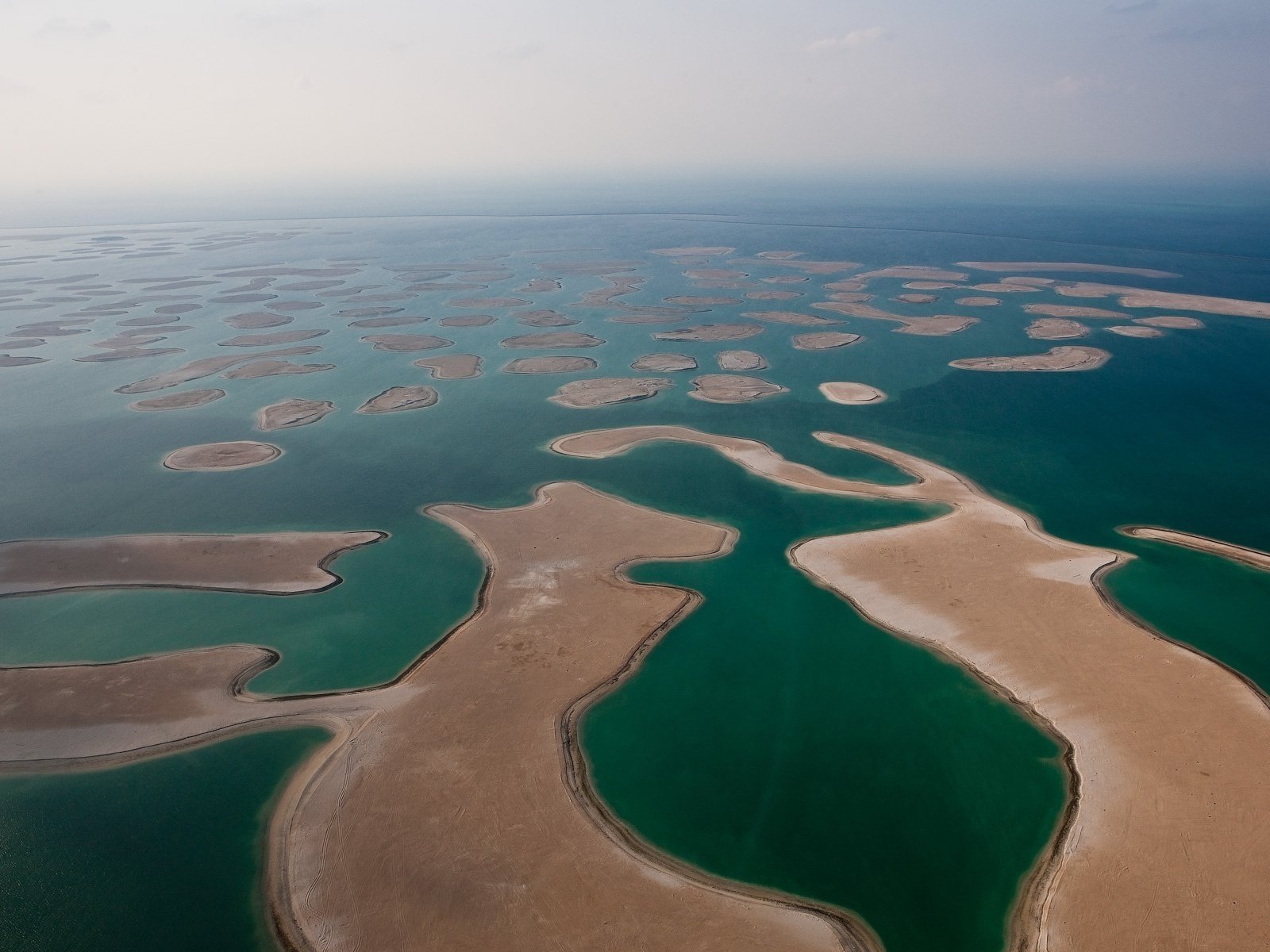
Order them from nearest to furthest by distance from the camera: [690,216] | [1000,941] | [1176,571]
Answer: [1000,941], [1176,571], [690,216]

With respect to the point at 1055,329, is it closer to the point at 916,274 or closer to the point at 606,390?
the point at 916,274

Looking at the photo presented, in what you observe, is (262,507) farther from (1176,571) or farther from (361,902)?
Answer: (1176,571)

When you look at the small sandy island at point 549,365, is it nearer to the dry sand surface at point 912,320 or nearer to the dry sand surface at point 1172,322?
the dry sand surface at point 912,320

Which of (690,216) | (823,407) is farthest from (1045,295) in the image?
(690,216)

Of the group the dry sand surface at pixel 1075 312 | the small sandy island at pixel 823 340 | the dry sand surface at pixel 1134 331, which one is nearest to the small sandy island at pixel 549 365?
the small sandy island at pixel 823 340

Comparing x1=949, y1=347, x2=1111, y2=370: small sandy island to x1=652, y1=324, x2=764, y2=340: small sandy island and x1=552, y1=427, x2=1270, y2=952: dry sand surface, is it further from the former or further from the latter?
x1=552, y1=427, x2=1270, y2=952: dry sand surface

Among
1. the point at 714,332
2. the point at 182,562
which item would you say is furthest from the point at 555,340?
the point at 182,562

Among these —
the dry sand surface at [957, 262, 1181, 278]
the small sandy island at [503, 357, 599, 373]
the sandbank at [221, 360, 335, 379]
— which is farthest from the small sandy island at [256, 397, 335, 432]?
the dry sand surface at [957, 262, 1181, 278]
